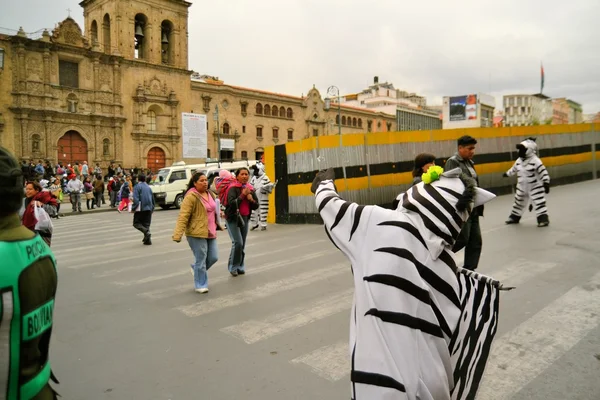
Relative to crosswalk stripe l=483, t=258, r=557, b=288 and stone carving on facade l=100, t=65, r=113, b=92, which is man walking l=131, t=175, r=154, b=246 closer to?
crosswalk stripe l=483, t=258, r=557, b=288

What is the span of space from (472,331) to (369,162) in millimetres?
11137

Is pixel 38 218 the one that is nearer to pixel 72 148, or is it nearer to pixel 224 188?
pixel 224 188

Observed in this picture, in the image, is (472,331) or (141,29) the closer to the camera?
(472,331)

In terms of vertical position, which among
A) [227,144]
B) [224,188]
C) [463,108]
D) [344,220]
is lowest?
[344,220]

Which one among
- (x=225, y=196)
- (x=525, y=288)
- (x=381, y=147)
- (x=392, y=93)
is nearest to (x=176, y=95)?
(x=381, y=147)

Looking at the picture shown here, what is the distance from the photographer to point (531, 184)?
33.8ft

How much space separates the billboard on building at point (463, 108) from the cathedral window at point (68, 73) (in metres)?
87.2

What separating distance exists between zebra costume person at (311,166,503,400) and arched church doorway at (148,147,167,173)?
43.0 meters

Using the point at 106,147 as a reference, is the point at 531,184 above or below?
below

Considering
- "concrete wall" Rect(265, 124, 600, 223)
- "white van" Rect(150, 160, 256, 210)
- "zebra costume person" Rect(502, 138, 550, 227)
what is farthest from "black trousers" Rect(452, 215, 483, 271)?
"white van" Rect(150, 160, 256, 210)

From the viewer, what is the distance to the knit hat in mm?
1952

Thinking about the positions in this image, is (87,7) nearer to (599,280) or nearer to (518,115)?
(599,280)

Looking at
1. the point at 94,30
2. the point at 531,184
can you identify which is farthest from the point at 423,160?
the point at 94,30

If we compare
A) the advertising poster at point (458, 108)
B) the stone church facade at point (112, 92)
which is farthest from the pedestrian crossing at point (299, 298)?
the advertising poster at point (458, 108)
